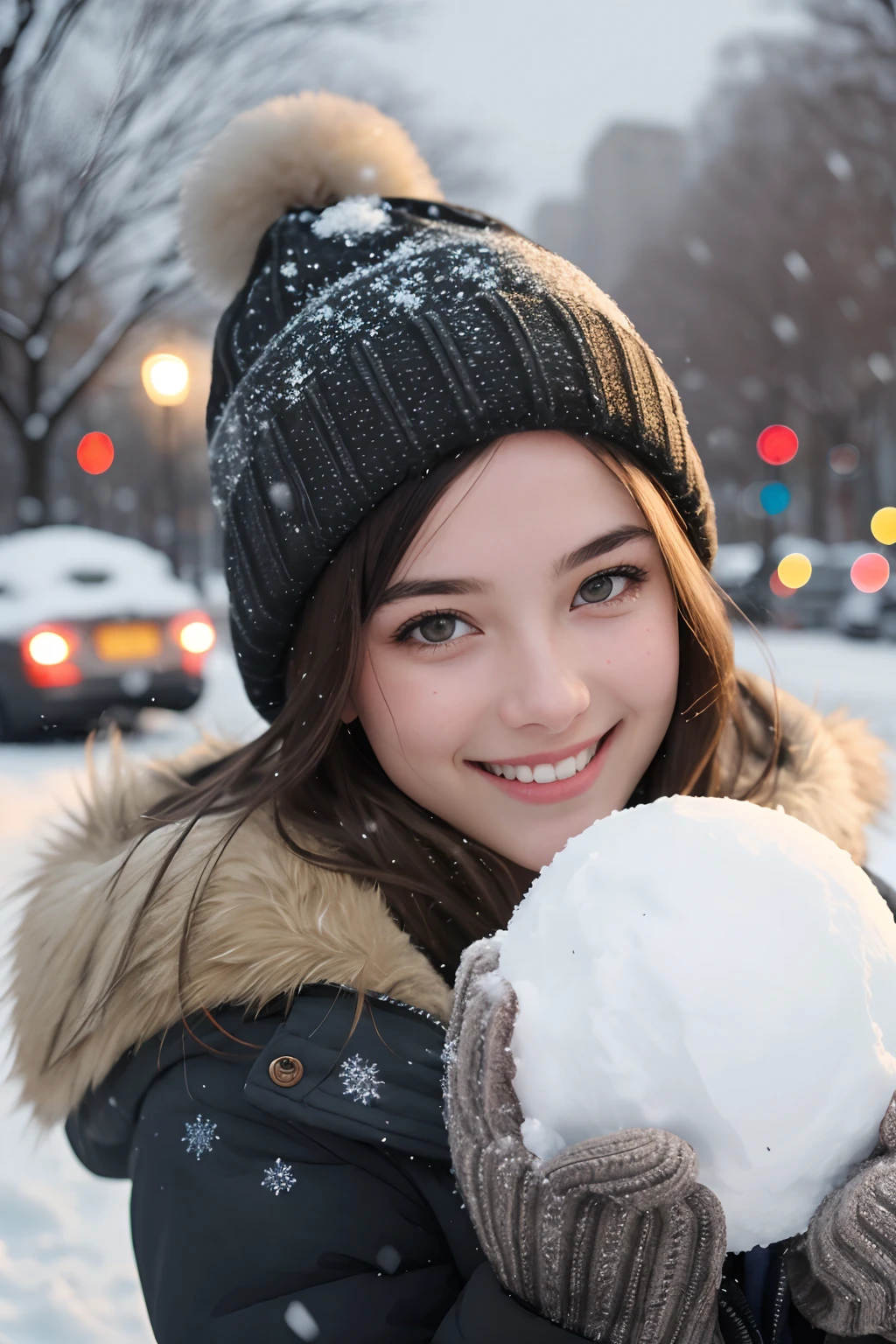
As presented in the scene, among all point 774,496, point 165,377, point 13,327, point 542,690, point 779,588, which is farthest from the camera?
point 779,588

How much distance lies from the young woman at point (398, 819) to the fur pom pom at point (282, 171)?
0.04 feet

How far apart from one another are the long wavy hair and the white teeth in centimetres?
21

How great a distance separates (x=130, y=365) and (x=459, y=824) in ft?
54.2

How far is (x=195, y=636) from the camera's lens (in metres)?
8.80

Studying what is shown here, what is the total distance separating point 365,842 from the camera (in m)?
1.74

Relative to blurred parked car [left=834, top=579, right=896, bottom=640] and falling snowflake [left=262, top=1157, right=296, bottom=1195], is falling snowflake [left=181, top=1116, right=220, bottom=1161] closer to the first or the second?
falling snowflake [left=262, top=1157, right=296, bottom=1195]

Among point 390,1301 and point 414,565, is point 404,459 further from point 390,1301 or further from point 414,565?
point 390,1301

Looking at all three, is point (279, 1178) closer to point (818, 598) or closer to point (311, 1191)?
point (311, 1191)

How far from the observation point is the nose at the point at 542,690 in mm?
1488

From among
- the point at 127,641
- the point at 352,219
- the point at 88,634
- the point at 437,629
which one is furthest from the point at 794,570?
the point at 437,629

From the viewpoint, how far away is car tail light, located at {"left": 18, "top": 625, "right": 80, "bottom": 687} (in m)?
8.09

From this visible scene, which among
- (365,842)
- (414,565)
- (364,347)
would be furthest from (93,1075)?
(364,347)

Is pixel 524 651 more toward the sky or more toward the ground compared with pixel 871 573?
more toward the sky

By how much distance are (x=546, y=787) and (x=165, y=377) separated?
12.0 meters
